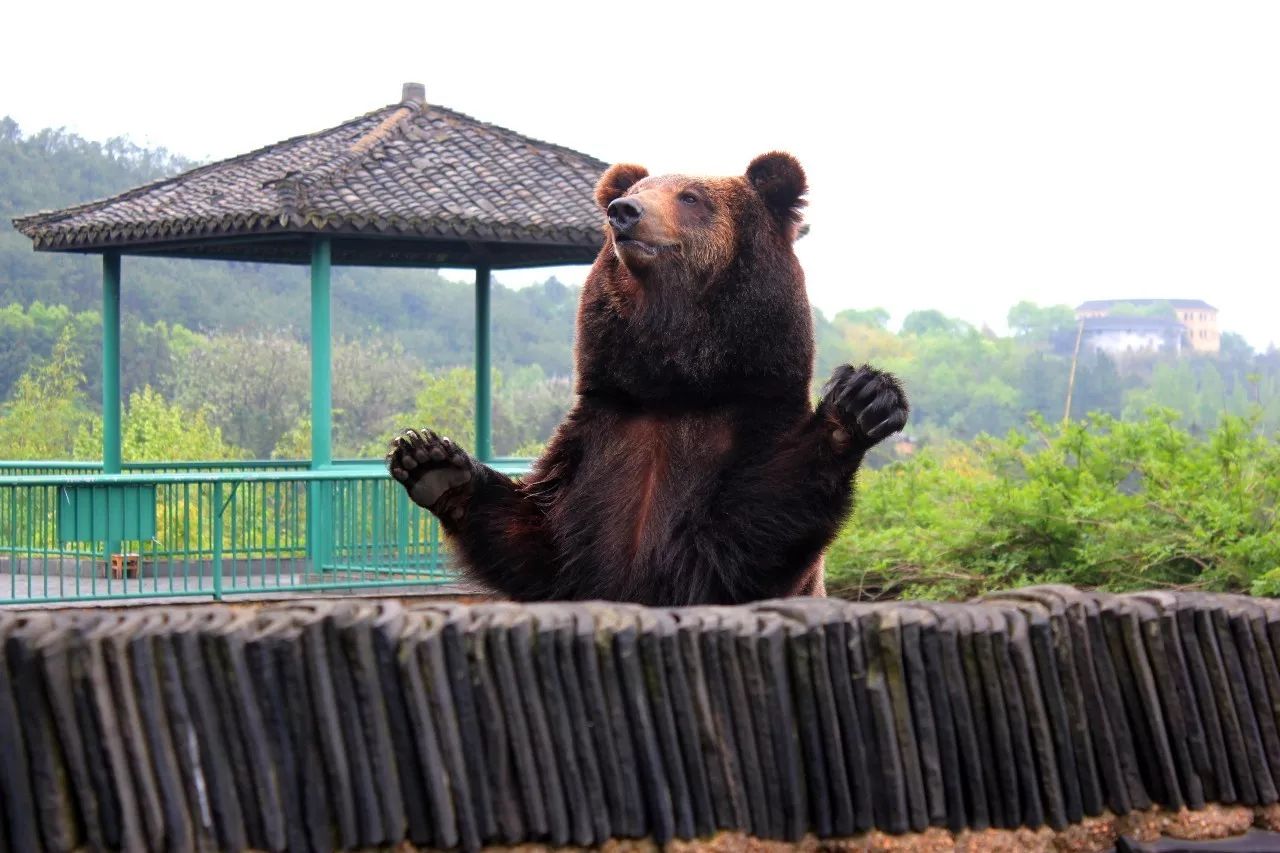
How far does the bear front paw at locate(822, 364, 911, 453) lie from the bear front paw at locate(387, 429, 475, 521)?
81cm

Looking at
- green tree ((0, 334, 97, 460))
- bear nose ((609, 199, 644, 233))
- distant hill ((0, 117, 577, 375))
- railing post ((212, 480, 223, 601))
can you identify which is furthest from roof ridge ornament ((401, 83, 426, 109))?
distant hill ((0, 117, 577, 375))

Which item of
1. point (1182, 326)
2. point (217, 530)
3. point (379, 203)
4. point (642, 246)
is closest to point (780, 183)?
point (642, 246)

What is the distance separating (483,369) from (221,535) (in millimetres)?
4190

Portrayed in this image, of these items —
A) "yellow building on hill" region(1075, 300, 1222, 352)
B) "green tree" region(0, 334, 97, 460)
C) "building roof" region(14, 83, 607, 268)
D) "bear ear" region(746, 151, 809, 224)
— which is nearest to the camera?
"bear ear" region(746, 151, 809, 224)

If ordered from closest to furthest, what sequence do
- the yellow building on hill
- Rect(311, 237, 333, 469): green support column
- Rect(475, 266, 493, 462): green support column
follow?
Rect(311, 237, 333, 469): green support column < Rect(475, 266, 493, 462): green support column < the yellow building on hill

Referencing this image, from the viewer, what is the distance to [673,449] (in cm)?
327

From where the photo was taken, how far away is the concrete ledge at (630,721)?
1.76 meters

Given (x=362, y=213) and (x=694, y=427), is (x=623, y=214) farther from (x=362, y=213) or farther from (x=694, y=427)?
(x=362, y=213)

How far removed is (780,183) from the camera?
3488 mm

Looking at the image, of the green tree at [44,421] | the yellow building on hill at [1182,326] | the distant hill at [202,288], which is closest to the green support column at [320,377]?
the green tree at [44,421]

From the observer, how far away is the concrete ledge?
5.78 ft

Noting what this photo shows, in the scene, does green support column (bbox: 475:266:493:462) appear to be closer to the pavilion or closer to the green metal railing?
the pavilion

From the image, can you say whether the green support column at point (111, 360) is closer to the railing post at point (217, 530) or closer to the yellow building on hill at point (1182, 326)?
the railing post at point (217, 530)

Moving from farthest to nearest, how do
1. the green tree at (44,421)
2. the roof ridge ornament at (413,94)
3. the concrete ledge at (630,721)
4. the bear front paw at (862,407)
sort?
the green tree at (44,421)
the roof ridge ornament at (413,94)
the bear front paw at (862,407)
the concrete ledge at (630,721)
